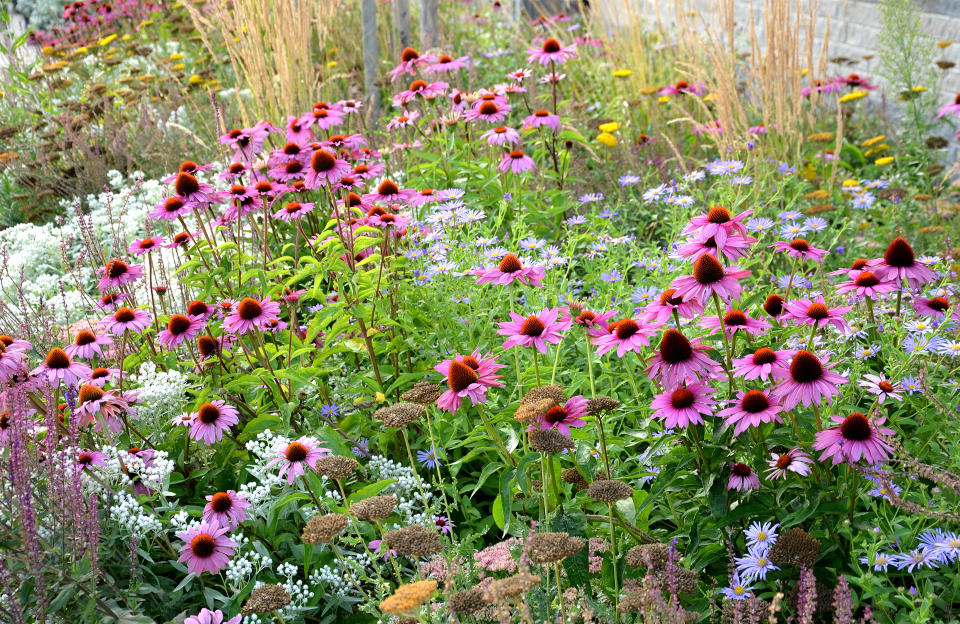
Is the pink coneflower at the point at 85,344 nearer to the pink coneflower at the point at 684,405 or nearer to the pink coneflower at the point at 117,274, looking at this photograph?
the pink coneflower at the point at 117,274

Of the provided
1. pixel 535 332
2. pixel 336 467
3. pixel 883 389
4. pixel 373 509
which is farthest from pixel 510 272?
pixel 883 389

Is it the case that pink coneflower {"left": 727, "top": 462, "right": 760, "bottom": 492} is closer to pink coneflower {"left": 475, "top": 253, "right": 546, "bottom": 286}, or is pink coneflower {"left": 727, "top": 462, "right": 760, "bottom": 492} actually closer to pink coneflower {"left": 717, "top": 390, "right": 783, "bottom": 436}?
pink coneflower {"left": 717, "top": 390, "right": 783, "bottom": 436}

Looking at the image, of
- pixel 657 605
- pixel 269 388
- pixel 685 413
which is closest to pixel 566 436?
pixel 685 413

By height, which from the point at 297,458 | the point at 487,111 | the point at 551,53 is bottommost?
the point at 297,458

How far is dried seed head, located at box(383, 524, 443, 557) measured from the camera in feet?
5.11

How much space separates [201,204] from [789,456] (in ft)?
6.19

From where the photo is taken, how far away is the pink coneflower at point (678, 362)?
178cm

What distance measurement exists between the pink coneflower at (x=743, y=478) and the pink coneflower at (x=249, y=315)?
123 centimetres

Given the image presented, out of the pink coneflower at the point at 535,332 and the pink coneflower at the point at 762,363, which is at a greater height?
the pink coneflower at the point at 535,332

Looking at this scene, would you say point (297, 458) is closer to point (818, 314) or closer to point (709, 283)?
point (709, 283)

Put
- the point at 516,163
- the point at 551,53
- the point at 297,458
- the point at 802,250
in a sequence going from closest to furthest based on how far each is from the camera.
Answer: the point at 297,458, the point at 802,250, the point at 516,163, the point at 551,53

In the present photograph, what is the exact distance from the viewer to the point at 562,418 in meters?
1.84

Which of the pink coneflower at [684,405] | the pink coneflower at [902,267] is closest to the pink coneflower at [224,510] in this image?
the pink coneflower at [684,405]

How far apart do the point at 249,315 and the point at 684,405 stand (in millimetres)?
1200
